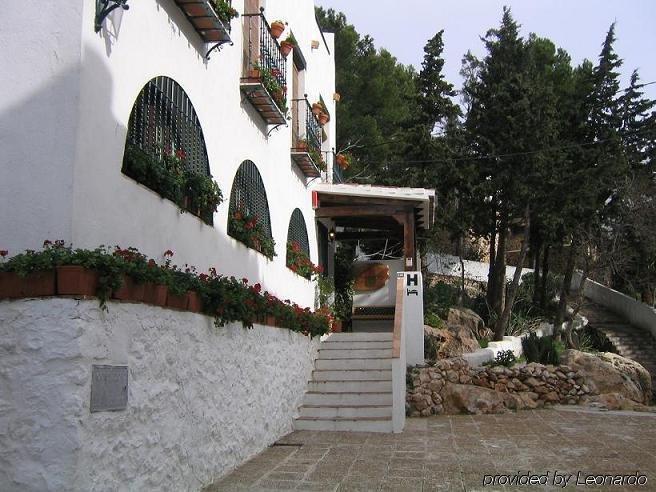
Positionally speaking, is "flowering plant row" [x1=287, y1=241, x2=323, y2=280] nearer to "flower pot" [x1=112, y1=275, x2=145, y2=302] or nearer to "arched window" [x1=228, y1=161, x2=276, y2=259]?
"arched window" [x1=228, y1=161, x2=276, y2=259]

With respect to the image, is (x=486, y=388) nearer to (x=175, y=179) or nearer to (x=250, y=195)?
(x=250, y=195)

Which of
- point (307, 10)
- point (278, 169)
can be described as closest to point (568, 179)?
point (307, 10)

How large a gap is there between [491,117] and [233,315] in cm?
1575

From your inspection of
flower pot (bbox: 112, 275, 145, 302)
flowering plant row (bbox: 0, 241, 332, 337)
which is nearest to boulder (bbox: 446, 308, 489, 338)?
flowering plant row (bbox: 0, 241, 332, 337)

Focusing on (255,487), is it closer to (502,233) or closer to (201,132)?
(201,132)

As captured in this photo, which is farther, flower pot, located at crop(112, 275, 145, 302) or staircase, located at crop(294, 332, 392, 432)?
staircase, located at crop(294, 332, 392, 432)

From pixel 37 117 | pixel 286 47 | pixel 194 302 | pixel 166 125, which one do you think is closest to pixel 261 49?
pixel 286 47

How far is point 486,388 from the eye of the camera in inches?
471

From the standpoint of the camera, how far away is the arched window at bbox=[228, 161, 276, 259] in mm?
8695

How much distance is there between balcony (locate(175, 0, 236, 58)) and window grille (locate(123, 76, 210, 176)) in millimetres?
776

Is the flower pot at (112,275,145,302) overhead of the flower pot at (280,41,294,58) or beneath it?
beneath

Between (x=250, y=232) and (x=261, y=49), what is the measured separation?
267cm

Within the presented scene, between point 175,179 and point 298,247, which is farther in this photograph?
point 298,247

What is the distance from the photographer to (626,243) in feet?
72.2
